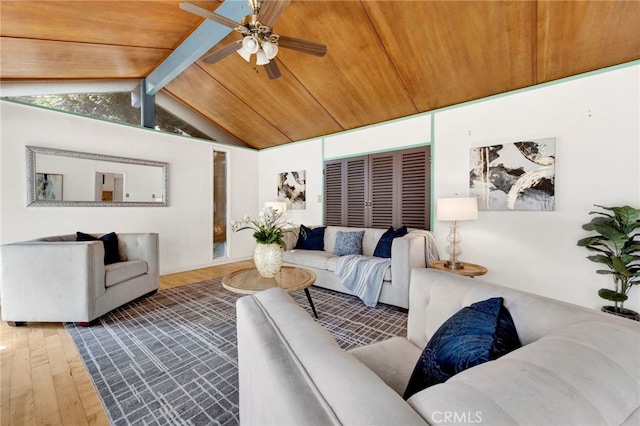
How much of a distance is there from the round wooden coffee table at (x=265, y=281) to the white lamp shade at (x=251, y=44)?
1.98 m

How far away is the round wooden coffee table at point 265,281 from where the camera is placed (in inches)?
82.4

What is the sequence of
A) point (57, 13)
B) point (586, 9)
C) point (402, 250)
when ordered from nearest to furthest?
1. point (586, 9)
2. point (57, 13)
3. point (402, 250)

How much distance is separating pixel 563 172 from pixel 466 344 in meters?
2.91

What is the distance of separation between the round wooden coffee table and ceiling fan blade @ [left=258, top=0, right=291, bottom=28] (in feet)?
6.97

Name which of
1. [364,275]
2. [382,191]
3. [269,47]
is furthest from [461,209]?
[269,47]

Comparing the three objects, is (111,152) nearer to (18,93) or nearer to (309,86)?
(18,93)

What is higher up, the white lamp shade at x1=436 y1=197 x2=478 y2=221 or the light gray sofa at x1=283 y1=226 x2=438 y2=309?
the white lamp shade at x1=436 y1=197 x2=478 y2=221

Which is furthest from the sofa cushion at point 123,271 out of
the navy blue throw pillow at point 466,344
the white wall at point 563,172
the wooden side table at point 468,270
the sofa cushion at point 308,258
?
the white wall at point 563,172

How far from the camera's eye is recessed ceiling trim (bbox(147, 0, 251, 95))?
2.50 m

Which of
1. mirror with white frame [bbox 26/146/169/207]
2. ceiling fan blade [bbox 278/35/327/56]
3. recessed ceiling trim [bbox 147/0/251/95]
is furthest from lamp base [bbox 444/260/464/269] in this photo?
mirror with white frame [bbox 26/146/169/207]

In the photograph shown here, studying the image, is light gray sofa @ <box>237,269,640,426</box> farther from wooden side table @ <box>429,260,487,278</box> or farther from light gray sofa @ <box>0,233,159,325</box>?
light gray sofa @ <box>0,233,159,325</box>

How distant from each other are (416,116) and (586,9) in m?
1.77

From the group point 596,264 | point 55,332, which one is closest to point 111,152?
point 55,332

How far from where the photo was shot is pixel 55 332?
2.30 metres
